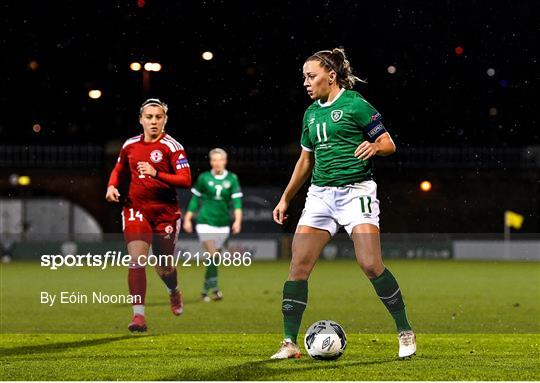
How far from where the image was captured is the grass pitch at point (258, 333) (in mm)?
6465

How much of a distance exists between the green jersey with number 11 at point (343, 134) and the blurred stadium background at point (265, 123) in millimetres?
14422

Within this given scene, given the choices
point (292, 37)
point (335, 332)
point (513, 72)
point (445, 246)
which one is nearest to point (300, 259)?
point (335, 332)

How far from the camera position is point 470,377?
20.3 feet

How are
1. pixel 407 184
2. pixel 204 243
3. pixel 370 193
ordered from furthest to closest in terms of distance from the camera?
pixel 407 184, pixel 204 243, pixel 370 193

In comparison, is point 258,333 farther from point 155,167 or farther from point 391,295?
point 391,295

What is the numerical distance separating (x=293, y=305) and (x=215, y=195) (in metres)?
7.08

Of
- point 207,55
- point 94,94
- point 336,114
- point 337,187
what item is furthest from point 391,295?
point 94,94

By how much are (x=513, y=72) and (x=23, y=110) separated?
1824cm

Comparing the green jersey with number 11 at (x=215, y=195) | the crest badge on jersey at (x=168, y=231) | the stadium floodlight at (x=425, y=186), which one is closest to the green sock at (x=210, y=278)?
the green jersey with number 11 at (x=215, y=195)

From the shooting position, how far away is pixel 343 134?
6.83 m

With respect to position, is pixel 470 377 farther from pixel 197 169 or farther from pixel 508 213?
pixel 508 213

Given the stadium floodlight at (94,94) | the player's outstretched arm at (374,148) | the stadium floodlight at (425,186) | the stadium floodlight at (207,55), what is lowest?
the player's outstretched arm at (374,148)

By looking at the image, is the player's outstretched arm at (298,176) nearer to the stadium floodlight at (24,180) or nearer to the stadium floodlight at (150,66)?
the stadium floodlight at (150,66)

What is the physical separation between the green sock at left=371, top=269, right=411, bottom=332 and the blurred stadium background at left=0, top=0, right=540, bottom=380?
14269 mm
